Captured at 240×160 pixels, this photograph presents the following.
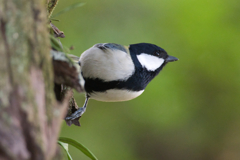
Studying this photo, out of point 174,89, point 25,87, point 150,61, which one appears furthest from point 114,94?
point 174,89

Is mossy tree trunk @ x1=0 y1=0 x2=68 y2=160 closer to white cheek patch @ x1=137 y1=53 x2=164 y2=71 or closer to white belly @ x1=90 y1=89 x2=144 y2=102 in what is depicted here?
white belly @ x1=90 y1=89 x2=144 y2=102

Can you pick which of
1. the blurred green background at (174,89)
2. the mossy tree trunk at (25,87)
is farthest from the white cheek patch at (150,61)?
the blurred green background at (174,89)

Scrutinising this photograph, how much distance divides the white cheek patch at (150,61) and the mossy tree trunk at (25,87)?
0.79m

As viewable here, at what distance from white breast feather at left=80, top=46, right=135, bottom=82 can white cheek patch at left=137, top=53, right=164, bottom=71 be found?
13 cm

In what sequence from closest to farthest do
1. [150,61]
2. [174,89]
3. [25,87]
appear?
[25,87] < [150,61] < [174,89]

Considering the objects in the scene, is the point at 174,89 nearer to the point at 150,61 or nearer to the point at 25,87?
the point at 150,61

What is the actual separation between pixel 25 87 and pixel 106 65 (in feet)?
2.13

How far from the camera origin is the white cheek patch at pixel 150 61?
4.06ft

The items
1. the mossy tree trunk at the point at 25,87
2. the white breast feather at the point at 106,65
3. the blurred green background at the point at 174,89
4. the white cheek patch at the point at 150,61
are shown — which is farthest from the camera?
the blurred green background at the point at 174,89

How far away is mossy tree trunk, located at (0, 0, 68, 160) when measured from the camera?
1.32 ft

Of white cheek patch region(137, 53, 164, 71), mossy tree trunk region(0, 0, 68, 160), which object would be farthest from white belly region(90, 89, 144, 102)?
mossy tree trunk region(0, 0, 68, 160)

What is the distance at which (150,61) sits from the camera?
1.29m

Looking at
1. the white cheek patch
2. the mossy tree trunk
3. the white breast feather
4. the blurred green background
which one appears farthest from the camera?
the blurred green background

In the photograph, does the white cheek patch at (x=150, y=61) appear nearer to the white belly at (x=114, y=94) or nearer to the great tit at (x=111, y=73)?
the great tit at (x=111, y=73)
